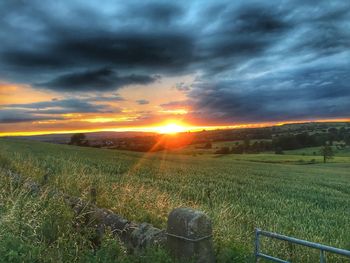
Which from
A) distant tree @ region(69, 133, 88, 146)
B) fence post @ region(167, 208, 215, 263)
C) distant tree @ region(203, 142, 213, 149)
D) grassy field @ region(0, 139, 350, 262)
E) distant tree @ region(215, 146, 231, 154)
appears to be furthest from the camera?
distant tree @ region(203, 142, 213, 149)

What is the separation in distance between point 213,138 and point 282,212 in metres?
94.0

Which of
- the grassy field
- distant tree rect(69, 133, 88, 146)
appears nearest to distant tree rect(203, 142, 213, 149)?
distant tree rect(69, 133, 88, 146)

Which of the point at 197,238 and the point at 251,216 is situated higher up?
the point at 197,238

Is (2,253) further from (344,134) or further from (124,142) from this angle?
(344,134)

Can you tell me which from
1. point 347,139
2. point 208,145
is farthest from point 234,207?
point 347,139

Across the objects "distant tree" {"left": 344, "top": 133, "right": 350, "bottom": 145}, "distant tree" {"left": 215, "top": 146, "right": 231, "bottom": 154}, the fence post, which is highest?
the fence post

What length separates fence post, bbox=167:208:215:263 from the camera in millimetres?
5156

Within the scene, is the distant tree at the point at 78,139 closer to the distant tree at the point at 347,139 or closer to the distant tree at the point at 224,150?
the distant tree at the point at 224,150

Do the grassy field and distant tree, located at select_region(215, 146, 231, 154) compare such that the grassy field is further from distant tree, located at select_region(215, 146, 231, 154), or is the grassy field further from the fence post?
distant tree, located at select_region(215, 146, 231, 154)

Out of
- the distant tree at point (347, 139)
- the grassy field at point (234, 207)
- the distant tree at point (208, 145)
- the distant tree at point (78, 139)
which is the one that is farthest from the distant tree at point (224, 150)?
the grassy field at point (234, 207)

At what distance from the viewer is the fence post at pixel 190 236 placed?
5156 mm

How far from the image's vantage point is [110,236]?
6059mm

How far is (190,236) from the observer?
16.9 ft

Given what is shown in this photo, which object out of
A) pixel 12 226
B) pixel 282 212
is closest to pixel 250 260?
pixel 12 226
